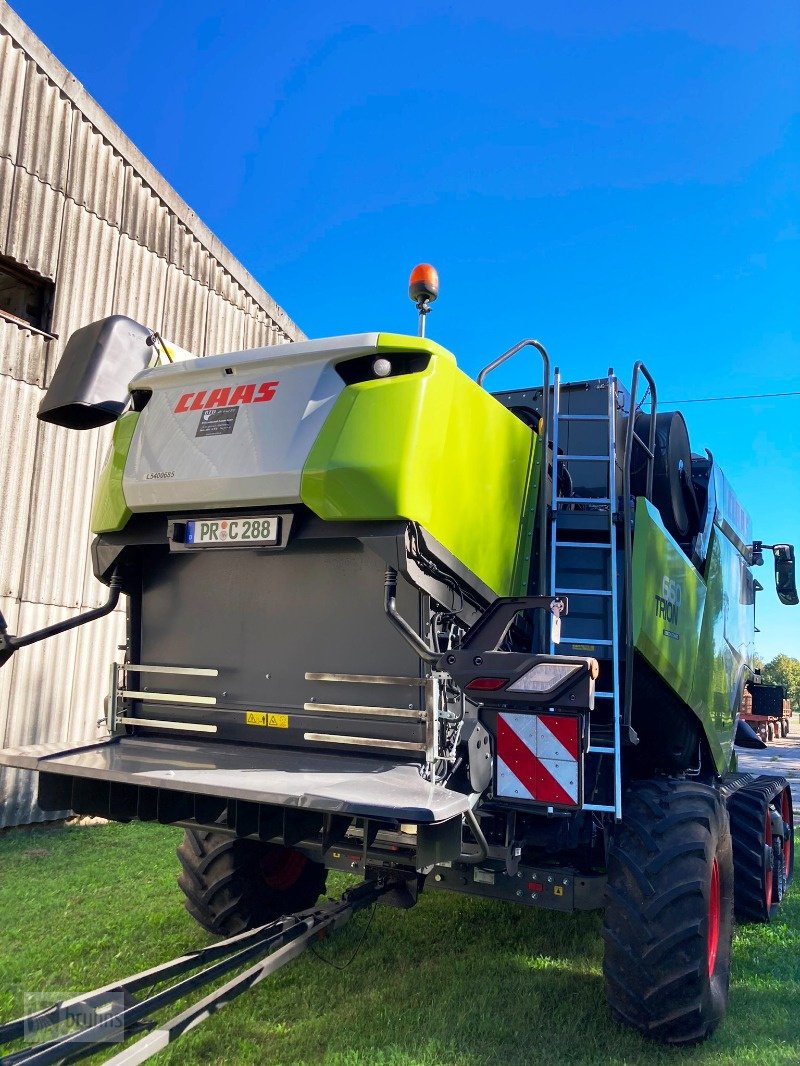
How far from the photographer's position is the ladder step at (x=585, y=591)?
392 centimetres

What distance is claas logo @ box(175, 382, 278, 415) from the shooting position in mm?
3627

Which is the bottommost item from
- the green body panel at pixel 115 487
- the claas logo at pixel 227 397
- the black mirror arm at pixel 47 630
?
→ the black mirror arm at pixel 47 630

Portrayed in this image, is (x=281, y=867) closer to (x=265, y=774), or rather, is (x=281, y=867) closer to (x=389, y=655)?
(x=265, y=774)

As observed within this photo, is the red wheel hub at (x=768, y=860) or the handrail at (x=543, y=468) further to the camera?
the red wheel hub at (x=768, y=860)

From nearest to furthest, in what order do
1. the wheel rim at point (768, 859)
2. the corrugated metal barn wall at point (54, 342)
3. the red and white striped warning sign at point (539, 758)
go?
the red and white striped warning sign at point (539, 758), the wheel rim at point (768, 859), the corrugated metal barn wall at point (54, 342)

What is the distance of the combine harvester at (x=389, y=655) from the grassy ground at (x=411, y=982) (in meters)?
0.31

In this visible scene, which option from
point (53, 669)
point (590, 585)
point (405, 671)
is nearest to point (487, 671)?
point (405, 671)

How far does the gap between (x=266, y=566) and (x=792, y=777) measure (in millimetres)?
15864

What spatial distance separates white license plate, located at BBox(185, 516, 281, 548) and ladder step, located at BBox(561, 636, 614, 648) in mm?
1500

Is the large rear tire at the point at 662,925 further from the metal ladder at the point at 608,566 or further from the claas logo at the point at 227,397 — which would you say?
the claas logo at the point at 227,397

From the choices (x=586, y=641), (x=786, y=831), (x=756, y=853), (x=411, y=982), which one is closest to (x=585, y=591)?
(x=586, y=641)

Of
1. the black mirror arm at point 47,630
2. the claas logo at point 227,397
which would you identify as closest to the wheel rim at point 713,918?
the claas logo at point 227,397

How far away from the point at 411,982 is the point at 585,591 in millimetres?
2190

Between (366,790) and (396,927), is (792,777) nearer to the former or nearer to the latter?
(396,927)
